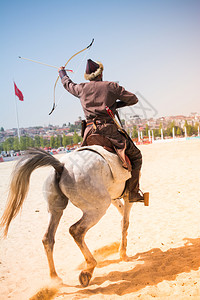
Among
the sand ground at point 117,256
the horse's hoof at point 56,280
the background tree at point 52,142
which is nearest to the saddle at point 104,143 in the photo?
the sand ground at point 117,256

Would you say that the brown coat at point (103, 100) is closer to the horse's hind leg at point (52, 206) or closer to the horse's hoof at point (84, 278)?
the horse's hind leg at point (52, 206)

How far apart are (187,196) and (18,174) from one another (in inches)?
244

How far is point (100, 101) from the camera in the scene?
3.73 metres

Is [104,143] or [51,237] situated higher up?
[104,143]

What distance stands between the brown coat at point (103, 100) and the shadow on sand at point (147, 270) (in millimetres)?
1765

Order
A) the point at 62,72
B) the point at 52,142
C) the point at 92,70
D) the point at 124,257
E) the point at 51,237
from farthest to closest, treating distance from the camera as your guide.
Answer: the point at 52,142, the point at 124,257, the point at 62,72, the point at 92,70, the point at 51,237

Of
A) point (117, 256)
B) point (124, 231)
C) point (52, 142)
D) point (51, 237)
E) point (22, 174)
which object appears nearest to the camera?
point (22, 174)

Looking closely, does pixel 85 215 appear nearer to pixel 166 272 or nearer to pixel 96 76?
pixel 166 272

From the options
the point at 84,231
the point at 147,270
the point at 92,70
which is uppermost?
the point at 92,70

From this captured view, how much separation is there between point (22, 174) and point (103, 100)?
1.48 metres

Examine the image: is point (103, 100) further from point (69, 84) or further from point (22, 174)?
point (22, 174)

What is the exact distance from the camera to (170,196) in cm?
847

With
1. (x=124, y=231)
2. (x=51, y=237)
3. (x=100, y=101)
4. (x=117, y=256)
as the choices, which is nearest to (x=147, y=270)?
(x=124, y=231)

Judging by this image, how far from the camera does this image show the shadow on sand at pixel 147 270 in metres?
3.33
